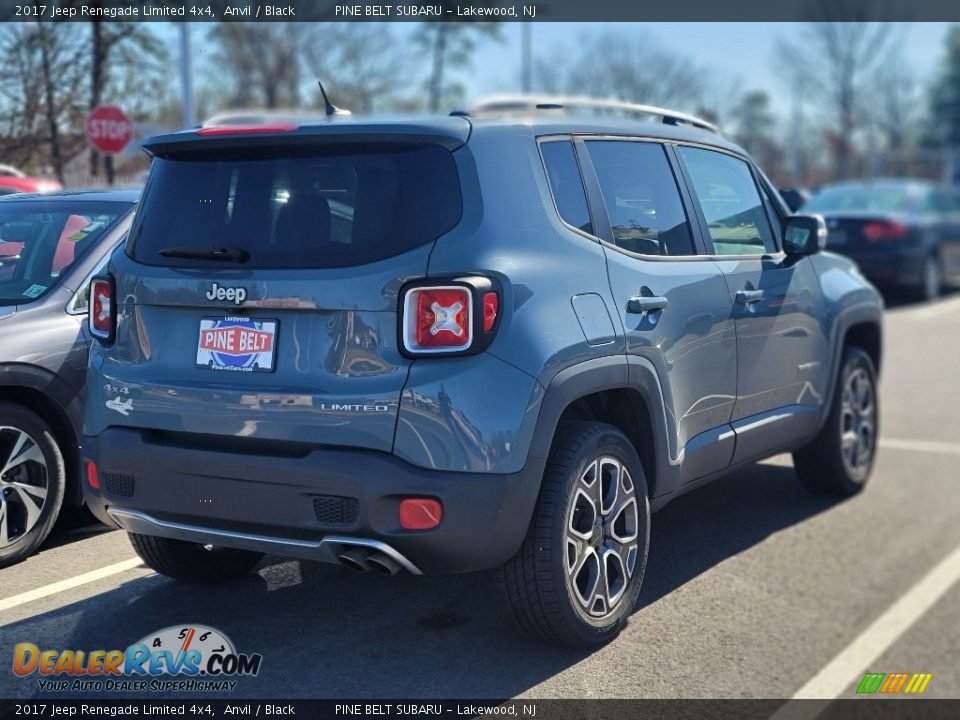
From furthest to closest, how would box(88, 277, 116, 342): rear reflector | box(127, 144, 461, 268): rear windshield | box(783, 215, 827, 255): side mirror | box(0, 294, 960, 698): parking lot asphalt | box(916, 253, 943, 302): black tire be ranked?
box(916, 253, 943, 302): black tire, box(783, 215, 827, 255): side mirror, box(88, 277, 116, 342): rear reflector, box(0, 294, 960, 698): parking lot asphalt, box(127, 144, 461, 268): rear windshield

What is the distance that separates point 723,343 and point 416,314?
1731mm

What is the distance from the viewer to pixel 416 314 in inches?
138

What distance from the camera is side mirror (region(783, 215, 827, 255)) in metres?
5.50

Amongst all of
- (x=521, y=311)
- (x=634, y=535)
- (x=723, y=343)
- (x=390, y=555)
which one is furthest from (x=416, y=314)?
(x=723, y=343)

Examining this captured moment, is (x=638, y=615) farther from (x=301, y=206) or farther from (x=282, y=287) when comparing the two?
(x=301, y=206)

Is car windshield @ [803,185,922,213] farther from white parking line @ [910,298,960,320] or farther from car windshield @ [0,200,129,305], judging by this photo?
car windshield @ [0,200,129,305]

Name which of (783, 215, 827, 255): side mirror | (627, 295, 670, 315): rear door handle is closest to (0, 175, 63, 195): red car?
(627, 295, 670, 315): rear door handle

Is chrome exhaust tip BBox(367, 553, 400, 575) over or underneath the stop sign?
underneath

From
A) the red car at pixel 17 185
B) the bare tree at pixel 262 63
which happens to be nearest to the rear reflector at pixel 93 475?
the red car at pixel 17 185

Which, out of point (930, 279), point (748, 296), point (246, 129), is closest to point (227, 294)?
point (246, 129)

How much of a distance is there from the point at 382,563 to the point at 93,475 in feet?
3.75

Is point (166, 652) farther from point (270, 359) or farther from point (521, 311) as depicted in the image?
point (521, 311)

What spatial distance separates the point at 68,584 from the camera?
4496 millimetres

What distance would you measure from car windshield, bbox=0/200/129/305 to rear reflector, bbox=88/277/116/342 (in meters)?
1.04
